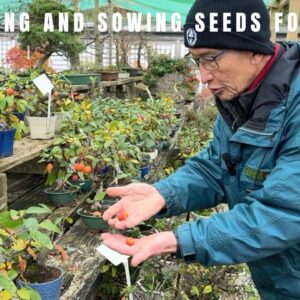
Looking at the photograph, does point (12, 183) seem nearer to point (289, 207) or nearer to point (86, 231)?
point (86, 231)

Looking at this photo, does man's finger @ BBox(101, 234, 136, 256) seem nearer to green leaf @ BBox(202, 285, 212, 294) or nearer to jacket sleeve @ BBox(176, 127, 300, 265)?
jacket sleeve @ BBox(176, 127, 300, 265)

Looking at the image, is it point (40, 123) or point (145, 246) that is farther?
point (40, 123)

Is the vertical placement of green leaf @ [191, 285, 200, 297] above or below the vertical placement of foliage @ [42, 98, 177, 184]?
below

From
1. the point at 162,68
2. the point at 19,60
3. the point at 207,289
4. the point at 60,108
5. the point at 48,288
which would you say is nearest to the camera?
the point at 48,288

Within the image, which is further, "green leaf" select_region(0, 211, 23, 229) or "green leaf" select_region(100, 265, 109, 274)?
"green leaf" select_region(100, 265, 109, 274)

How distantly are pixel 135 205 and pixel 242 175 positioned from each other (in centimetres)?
32

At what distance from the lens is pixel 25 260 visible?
1677 mm

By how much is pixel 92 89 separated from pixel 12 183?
78.6 inches

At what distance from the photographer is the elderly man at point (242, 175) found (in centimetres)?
106

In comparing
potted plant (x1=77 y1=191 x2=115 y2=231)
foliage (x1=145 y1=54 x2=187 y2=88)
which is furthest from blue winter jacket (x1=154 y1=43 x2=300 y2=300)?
foliage (x1=145 y1=54 x2=187 y2=88)

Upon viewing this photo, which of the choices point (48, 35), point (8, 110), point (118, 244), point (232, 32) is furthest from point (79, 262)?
point (48, 35)

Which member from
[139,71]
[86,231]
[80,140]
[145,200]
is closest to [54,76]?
[80,140]

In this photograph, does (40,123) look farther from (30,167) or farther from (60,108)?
(30,167)

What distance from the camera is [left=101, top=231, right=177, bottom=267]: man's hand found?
1.06 meters
